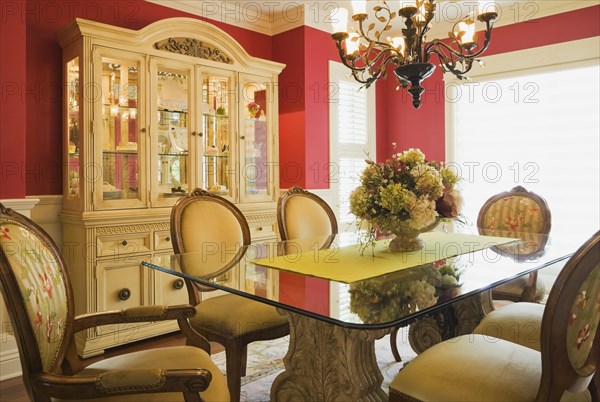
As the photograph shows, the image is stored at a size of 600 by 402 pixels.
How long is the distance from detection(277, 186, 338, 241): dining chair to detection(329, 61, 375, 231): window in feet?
4.41

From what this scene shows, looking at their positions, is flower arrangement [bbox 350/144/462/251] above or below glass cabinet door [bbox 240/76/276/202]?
below

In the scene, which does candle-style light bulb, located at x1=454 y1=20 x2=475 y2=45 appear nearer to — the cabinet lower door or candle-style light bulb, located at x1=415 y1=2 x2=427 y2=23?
candle-style light bulb, located at x1=415 y1=2 x2=427 y2=23

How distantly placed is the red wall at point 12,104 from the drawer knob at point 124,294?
0.83 m

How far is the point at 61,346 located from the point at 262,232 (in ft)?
8.34

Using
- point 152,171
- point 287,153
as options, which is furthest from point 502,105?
point 152,171

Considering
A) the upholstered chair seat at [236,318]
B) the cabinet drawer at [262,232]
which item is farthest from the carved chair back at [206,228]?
the cabinet drawer at [262,232]

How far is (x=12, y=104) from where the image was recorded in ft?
8.84

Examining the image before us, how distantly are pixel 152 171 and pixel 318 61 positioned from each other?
76.5 inches

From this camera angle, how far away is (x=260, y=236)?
153 inches

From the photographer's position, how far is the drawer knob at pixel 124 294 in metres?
3.07

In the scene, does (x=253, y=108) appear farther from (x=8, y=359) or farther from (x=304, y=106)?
(x=8, y=359)

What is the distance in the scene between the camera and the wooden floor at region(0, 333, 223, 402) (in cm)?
241

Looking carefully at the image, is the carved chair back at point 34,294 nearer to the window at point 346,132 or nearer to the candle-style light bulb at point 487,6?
the candle-style light bulb at point 487,6

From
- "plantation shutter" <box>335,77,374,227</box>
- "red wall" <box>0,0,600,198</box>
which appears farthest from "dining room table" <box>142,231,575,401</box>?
"plantation shutter" <box>335,77,374,227</box>
